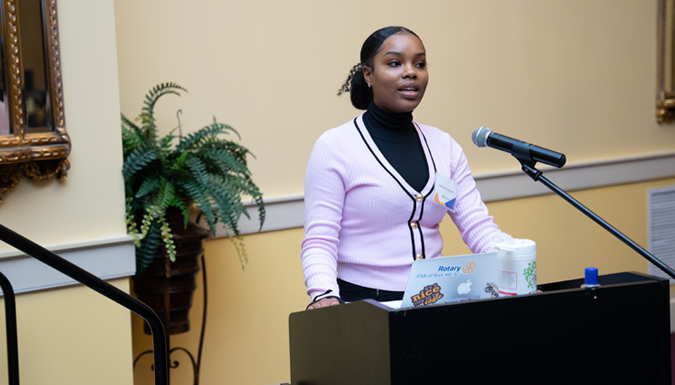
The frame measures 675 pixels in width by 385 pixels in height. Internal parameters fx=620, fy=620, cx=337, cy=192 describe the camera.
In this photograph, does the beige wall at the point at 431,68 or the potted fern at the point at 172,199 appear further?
the beige wall at the point at 431,68

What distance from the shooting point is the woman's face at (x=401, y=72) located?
1575 millimetres

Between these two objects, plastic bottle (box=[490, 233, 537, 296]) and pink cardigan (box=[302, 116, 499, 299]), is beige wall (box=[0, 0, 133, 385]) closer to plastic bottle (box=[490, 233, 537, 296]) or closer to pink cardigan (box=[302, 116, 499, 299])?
pink cardigan (box=[302, 116, 499, 299])

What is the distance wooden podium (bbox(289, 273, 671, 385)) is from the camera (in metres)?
1.01

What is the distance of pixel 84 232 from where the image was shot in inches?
85.1

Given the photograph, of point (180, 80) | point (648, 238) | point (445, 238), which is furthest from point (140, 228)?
point (648, 238)

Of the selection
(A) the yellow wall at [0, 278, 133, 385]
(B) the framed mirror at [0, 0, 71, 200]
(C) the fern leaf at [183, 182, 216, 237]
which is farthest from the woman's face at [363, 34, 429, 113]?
(A) the yellow wall at [0, 278, 133, 385]

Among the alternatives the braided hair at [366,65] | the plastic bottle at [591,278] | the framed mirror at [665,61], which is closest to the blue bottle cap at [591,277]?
the plastic bottle at [591,278]

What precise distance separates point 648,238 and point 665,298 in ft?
10.5

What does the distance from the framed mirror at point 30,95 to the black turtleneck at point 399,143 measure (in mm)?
1067

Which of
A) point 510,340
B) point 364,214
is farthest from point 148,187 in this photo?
point 510,340

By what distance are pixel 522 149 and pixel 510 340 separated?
0.47m

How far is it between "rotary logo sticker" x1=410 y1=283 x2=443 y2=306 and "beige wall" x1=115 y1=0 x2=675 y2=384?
1.78m

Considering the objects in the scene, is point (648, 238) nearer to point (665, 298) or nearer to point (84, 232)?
point (665, 298)

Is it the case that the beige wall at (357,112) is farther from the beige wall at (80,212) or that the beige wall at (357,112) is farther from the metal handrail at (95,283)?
the metal handrail at (95,283)
